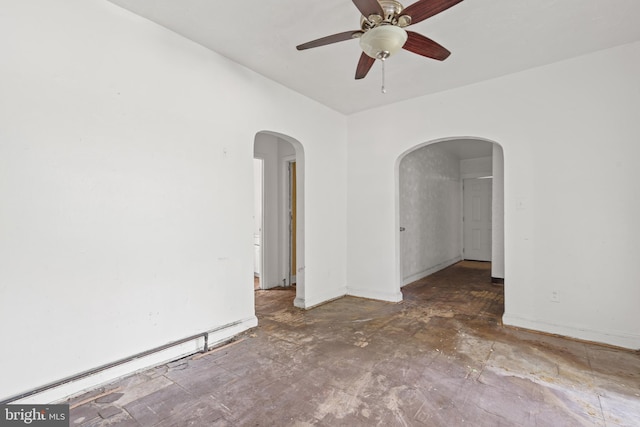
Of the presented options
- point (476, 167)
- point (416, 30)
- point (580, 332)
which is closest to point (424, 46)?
point (416, 30)

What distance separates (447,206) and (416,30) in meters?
5.26

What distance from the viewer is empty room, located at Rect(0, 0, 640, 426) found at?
194 centimetres

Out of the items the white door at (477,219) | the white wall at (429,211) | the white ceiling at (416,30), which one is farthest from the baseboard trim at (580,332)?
the white door at (477,219)

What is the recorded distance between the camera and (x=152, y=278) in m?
2.51

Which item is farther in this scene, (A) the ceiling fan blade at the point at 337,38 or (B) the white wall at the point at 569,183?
(B) the white wall at the point at 569,183

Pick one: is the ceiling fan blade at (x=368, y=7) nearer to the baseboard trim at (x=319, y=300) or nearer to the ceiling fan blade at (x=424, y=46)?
the ceiling fan blade at (x=424, y=46)

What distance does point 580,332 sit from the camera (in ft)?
9.99

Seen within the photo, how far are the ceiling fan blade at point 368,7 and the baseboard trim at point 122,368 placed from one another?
112 inches

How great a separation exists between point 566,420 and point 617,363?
1.23 meters

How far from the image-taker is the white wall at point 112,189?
75.2 inches

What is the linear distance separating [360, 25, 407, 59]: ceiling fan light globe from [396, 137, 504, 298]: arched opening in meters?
2.32

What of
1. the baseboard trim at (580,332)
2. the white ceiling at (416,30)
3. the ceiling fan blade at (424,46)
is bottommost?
the baseboard trim at (580,332)

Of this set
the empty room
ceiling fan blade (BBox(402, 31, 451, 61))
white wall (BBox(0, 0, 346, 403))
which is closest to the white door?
the empty room

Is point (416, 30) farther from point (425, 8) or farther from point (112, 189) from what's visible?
point (112, 189)
